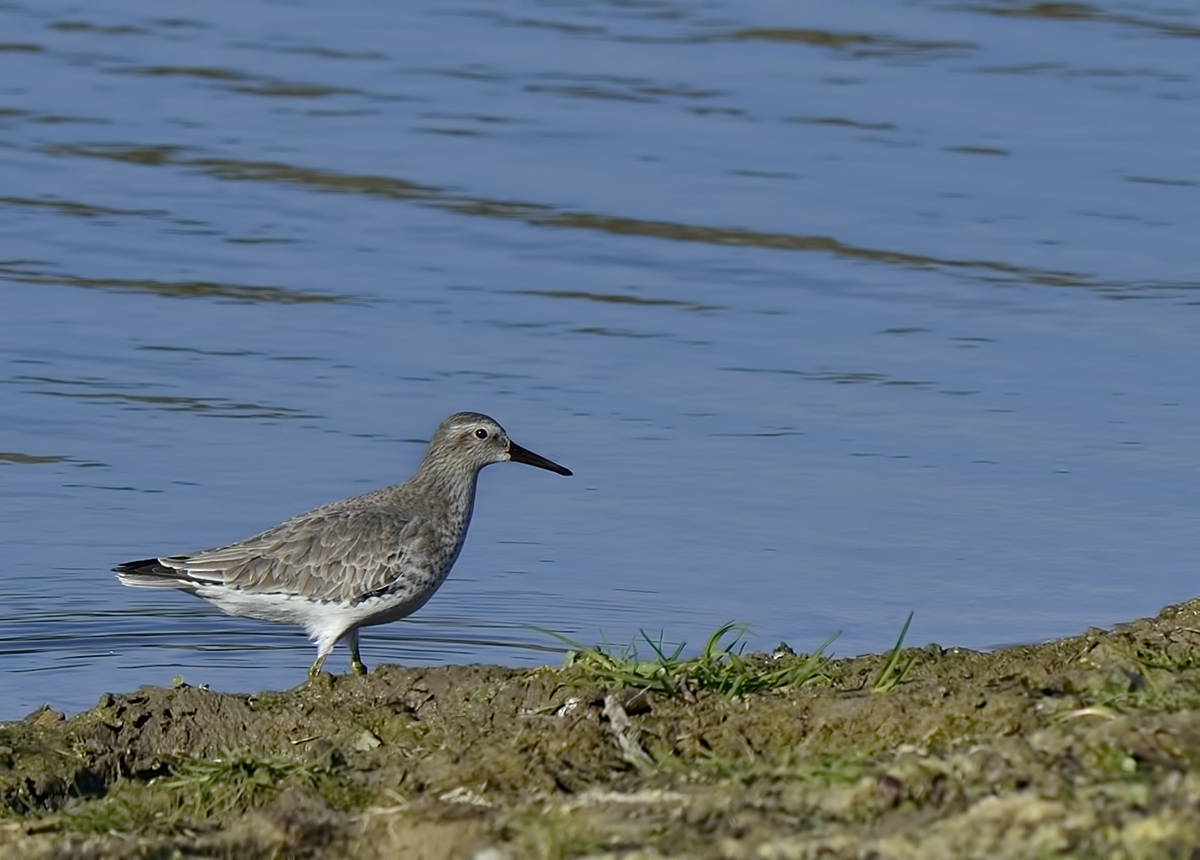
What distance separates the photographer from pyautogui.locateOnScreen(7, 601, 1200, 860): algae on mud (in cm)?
465

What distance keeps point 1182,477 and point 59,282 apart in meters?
7.01

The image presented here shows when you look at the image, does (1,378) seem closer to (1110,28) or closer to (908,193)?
(908,193)

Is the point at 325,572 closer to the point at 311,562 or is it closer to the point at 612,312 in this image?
the point at 311,562

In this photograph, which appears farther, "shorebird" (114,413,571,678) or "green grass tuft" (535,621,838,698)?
"shorebird" (114,413,571,678)

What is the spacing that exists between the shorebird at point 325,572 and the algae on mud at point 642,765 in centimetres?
131

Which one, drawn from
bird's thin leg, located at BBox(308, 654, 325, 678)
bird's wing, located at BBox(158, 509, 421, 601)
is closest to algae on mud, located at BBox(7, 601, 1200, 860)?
bird's thin leg, located at BBox(308, 654, 325, 678)

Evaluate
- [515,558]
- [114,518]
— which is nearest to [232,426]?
[114,518]

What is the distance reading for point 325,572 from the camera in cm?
847

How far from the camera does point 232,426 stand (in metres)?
11.7

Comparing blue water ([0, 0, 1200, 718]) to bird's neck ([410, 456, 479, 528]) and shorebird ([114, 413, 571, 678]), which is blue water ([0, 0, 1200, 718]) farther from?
bird's neck ([410, 456, 479, 528])

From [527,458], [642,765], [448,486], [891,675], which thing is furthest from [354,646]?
[642,765]

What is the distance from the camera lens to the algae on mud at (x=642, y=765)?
465 centimetres

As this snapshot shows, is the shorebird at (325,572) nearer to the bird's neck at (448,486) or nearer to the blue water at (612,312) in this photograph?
the bird's neck at (448,486)

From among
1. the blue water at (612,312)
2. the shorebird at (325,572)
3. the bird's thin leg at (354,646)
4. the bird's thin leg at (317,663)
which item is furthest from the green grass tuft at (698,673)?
the blue water at (612,312)
